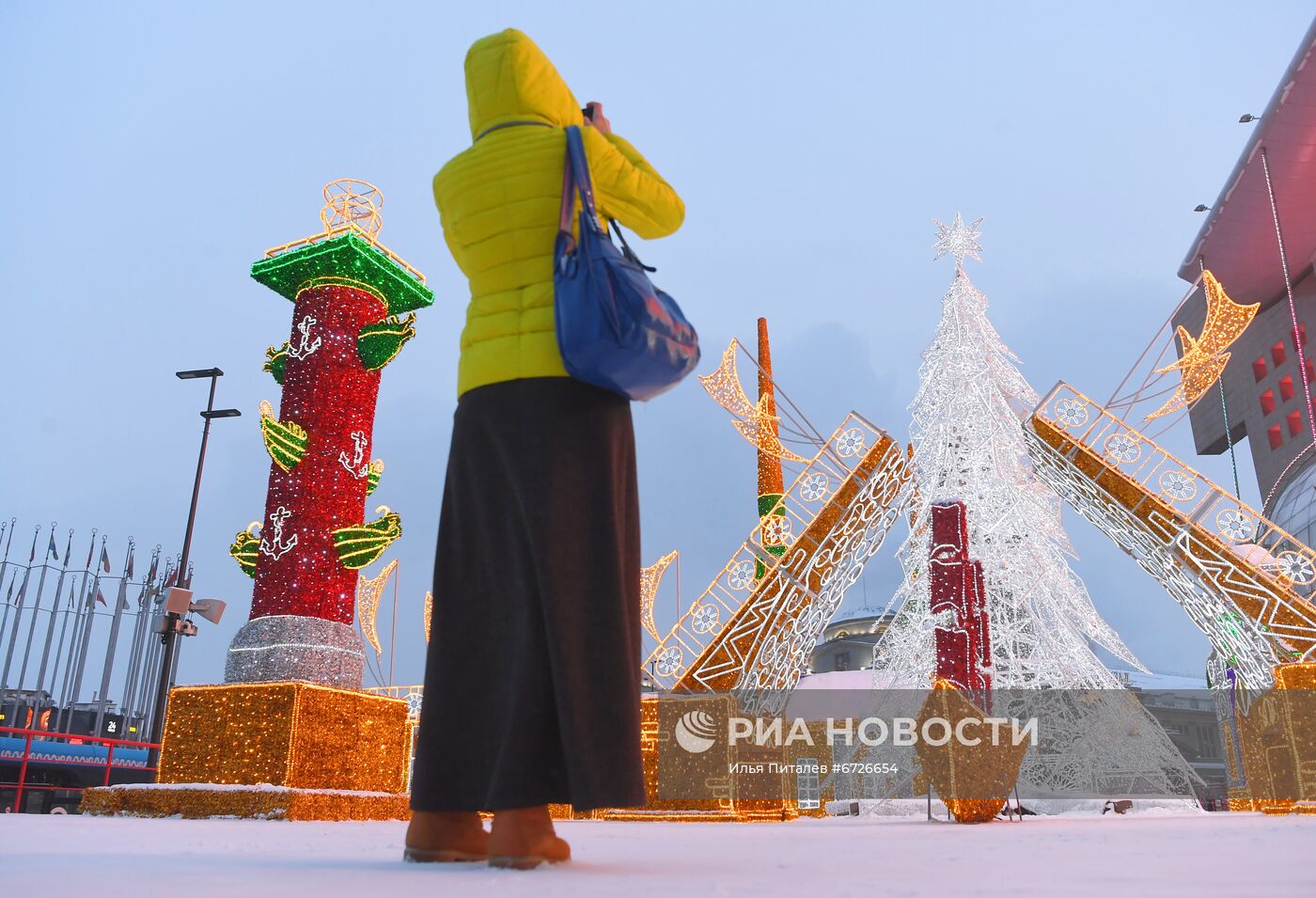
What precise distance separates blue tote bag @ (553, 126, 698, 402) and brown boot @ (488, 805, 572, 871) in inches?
40.6

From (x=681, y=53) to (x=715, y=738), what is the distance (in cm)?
6338

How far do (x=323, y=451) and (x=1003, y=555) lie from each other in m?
8.88

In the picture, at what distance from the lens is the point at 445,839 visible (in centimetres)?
230

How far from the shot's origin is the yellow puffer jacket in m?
2.51

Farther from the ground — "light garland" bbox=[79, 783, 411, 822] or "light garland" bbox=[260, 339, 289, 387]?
"light garland" bbox=[260, 339, 289, 387]

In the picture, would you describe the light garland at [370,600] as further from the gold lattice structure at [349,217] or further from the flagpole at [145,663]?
the flagpole at [145,663]

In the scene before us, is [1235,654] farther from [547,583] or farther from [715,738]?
[547,583]

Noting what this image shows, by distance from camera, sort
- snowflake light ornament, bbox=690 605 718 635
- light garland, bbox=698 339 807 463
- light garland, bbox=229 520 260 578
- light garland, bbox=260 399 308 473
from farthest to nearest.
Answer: light garland, bbox=698 339 807 463
snowflake light ornament, bbox=690 605 718 635
light garland, bbox=229 520 260 578
light garland, bbox=260 399 308 473

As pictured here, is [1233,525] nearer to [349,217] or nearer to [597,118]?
[597,118]

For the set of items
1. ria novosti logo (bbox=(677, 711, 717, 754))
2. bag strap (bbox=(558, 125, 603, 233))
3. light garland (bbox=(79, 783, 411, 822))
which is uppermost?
bag strap (bbox=(558, 125, 603, 233))

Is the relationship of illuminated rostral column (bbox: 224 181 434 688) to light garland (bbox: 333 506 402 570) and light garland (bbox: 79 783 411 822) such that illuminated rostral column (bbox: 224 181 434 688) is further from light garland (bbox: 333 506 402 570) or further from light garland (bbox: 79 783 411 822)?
light garland (bbox: 79 783 411 822)

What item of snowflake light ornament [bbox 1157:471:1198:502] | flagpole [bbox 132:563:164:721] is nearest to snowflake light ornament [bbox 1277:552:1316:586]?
snowflake light ornament [bbox 1157:471:1198:502]

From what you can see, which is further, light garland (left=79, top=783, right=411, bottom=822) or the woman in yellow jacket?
light garland (left=79, top=783, right=411, bottom=822)

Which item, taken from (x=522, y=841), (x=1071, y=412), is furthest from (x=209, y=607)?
(x=522, y=841)
